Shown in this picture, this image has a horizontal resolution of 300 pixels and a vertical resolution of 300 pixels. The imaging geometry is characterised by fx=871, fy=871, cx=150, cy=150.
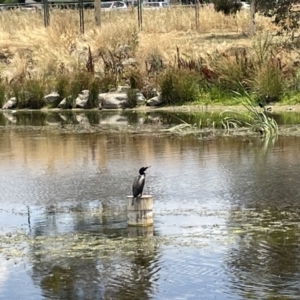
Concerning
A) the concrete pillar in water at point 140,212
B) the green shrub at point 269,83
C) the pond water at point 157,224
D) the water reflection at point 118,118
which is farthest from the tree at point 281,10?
the concrete pillar in water at point 140,212

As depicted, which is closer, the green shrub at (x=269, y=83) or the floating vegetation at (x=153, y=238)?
the floating vegetation at (x=153, y=238)

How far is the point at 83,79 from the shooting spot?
2314 centimetres

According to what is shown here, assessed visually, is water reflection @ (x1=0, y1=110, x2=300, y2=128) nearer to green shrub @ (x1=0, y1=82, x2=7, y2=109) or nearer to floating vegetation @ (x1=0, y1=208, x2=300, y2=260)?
green shrub @ (x1=0, y1=82, x2=7, y2=109)

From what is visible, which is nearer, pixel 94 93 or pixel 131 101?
pixel 131 101

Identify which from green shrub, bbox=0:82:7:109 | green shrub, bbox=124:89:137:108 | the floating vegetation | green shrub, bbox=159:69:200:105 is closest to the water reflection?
green shrub, bbox=124:89:137:108

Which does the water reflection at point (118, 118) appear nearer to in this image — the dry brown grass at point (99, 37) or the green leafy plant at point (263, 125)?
the green leafy plant at point (263, 125)

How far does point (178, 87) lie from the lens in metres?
22.2

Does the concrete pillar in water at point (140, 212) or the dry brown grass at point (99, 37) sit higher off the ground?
the dry brown grass at point (99, 37)

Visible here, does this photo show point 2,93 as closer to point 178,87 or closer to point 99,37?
point 99,37

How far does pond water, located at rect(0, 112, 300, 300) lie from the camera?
6.90m

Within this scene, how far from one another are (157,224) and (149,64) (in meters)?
15.8

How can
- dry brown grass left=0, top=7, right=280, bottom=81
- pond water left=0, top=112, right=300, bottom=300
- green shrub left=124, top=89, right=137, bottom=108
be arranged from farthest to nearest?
dry brown grass left=0, top=7, right=280, bottom=81
green shrub left=124, top=89, right=137, bottom=108
pond water left=0, top=112, right=300, bottom=300

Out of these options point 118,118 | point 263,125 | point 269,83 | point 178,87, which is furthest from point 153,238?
point 178,87

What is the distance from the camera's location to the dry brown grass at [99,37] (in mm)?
25953
